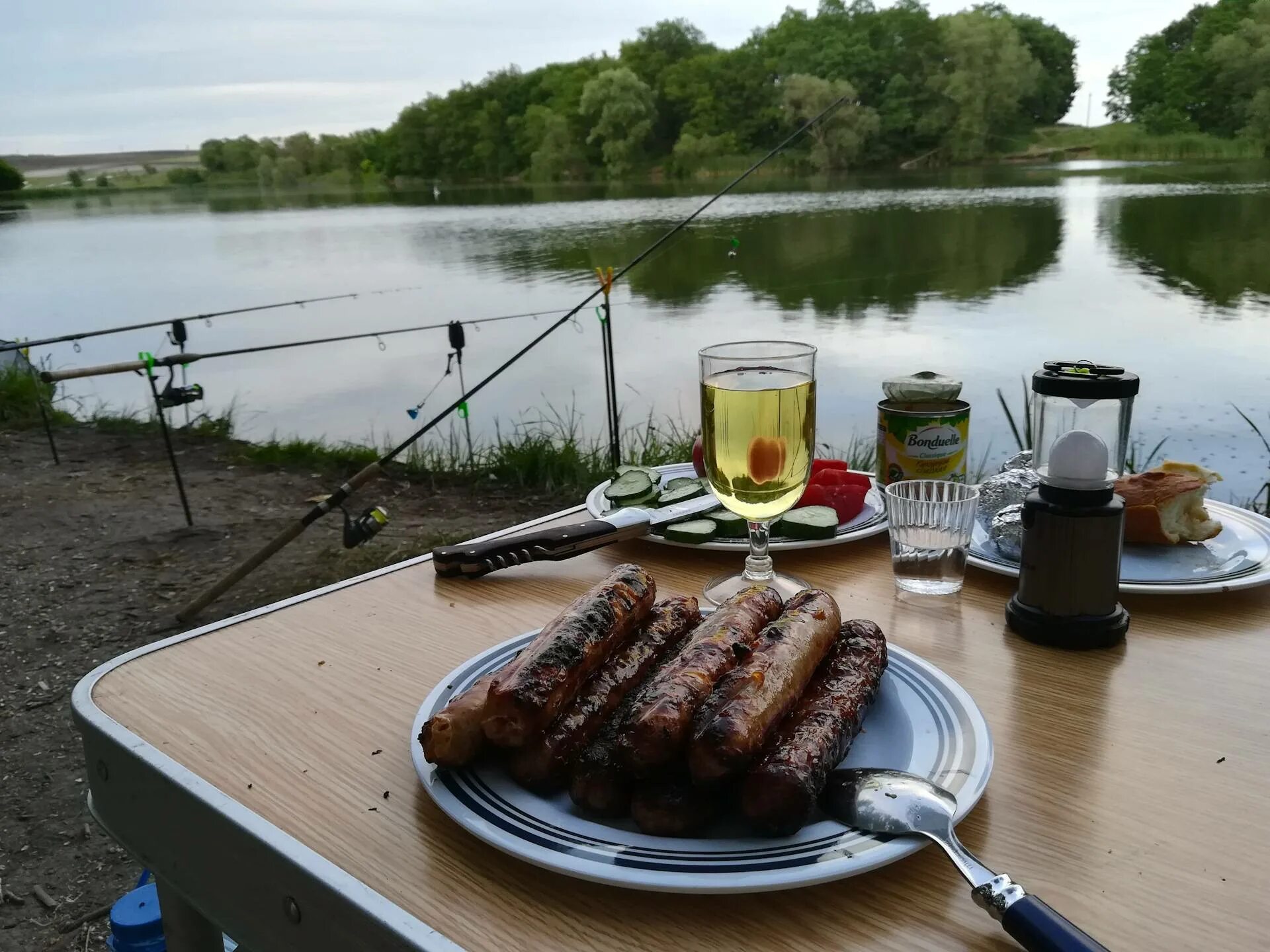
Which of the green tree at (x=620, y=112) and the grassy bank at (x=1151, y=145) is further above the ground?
the green tree at (x=620, y=112)

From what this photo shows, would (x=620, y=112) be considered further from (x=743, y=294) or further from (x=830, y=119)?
(x=743, y=294)

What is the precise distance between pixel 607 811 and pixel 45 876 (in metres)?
2.72

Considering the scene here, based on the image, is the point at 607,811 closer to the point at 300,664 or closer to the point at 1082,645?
the point at 300,664

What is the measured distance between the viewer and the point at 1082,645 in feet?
4.05

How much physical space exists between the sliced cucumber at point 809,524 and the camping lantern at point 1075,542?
39 centimetres

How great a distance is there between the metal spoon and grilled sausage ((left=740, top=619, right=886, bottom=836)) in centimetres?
3

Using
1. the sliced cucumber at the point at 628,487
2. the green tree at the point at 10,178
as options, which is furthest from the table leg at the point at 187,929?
the green tree at the point at 10,178

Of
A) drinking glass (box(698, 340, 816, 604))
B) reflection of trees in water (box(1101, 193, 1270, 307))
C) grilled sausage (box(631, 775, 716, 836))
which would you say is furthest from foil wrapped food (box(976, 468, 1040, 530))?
reflection of trees in water (box(1101, 193, 1270, 307))

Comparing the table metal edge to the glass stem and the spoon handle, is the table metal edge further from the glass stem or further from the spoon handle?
the glass stem

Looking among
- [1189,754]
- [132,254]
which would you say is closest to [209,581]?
[1189,754]

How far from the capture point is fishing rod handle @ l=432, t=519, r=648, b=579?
1588mm

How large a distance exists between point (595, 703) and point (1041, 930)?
0.43 metres

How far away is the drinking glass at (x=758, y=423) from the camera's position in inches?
52.4

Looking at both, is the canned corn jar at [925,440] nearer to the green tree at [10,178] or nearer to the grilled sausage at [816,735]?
the grilled sausage at [816,735]
